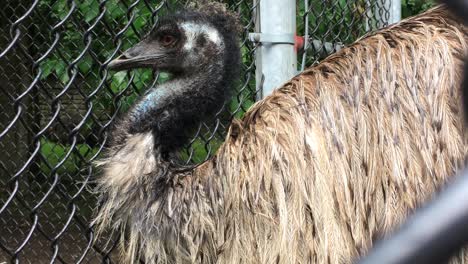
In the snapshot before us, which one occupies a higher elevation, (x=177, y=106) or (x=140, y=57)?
(x=140, y=57)

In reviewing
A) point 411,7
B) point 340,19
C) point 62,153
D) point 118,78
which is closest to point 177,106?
point 118,78

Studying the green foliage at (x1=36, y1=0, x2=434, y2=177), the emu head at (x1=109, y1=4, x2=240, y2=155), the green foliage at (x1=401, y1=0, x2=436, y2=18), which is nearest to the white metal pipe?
the emu head at (x1=109, y1=4, x2=240, y2=155)

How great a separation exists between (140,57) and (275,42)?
1.83ft

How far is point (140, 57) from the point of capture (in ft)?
9.12

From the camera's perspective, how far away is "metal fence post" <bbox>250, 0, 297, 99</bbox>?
2.65m

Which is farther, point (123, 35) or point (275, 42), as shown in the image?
point (123, 35)

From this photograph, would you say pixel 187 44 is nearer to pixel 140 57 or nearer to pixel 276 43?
pixel 140 57

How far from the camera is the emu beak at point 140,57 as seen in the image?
2.72 meters

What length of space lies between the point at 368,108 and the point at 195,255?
811 millimetres

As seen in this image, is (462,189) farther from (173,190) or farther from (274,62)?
(274,62)

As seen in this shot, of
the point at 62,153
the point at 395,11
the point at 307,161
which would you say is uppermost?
the point at 307,161

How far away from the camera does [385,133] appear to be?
2.35 metres

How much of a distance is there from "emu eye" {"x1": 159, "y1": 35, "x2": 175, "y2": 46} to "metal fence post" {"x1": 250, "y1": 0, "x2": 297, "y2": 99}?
0.34 meters

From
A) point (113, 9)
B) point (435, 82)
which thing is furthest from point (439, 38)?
point (113, 9)
